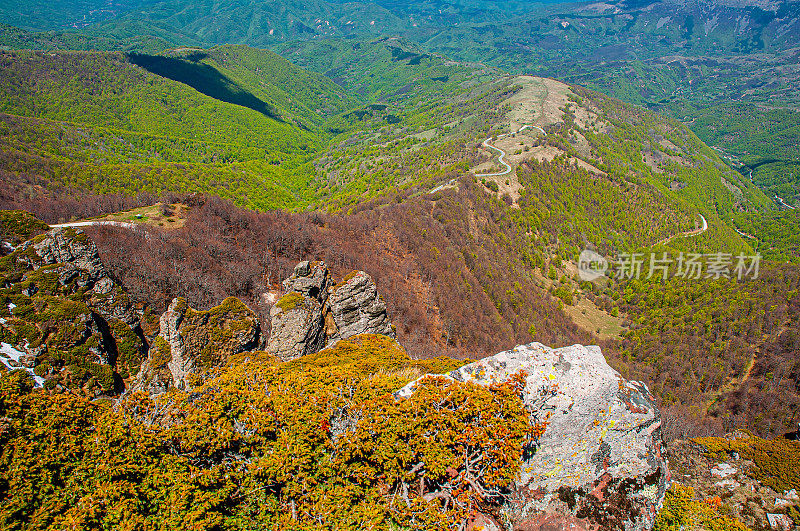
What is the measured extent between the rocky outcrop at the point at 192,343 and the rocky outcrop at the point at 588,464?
502 inches

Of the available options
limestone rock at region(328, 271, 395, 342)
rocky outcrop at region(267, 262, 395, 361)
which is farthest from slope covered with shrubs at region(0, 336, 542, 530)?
limestone rock at region(328, 271, 395, 342)

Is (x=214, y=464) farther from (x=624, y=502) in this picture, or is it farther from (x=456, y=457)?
(x=624, y=502)

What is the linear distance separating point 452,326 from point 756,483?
1170 inches

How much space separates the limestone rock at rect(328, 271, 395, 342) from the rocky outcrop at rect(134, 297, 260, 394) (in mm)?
6229

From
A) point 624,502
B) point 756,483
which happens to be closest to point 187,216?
point 624,502

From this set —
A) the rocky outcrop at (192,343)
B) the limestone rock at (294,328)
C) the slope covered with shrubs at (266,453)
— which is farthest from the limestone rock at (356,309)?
the slope covered with shrubs at (266,453)

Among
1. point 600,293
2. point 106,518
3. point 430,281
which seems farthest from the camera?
point 600,293

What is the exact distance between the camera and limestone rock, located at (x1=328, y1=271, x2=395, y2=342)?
23.5 meters

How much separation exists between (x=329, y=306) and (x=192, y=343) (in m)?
8.86

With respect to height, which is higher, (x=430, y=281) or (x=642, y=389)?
(x=642, y=389)

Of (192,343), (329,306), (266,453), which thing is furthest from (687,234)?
(266,453)

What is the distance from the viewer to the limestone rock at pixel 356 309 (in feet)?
77.3

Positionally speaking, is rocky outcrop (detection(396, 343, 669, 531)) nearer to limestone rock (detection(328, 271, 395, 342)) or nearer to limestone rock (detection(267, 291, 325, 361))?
limestone rock (detection(267, 291, 325, 361))

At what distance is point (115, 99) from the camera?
19275 centimetres
